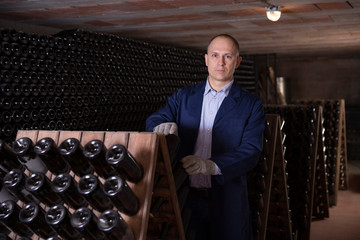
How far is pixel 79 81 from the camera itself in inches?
157

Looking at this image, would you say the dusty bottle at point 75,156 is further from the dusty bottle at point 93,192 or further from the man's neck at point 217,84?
the man's neck at point 217,84

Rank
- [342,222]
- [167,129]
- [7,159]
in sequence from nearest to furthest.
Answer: [7,159] → [167,129] → [342,222]

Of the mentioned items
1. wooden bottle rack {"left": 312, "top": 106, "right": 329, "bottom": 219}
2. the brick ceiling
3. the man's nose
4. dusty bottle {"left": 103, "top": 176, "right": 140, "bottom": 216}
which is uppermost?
the brick ceiling

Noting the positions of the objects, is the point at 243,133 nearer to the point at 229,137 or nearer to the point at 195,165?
the point at 229,137

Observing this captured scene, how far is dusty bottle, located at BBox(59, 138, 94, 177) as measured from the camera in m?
1.69

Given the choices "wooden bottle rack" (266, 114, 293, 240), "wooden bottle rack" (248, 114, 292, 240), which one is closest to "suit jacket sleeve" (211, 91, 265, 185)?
"wooden bottle rack" (248, 114, 292, 240)

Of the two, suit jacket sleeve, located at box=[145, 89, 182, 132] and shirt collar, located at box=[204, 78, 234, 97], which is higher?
shirt collar, located at box=[204, 78, 234, 97]

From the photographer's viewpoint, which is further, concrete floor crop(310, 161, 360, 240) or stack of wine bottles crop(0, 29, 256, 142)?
concrete floor crop(310, 161, 360, 240)

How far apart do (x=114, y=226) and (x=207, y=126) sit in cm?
109

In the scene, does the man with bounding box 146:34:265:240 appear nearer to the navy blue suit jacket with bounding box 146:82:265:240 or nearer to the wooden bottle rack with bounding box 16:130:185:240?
the navy blue suit jacket with bounding box 146:82:265:240

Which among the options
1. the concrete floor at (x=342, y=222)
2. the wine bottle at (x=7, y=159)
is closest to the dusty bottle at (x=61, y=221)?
the wine bottle at (x=7, y=159)

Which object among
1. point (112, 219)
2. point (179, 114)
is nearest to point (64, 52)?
point (179, 114)

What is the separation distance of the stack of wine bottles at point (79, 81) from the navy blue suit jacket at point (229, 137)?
1.41m

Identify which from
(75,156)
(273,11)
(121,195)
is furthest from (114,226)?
(273,11)
